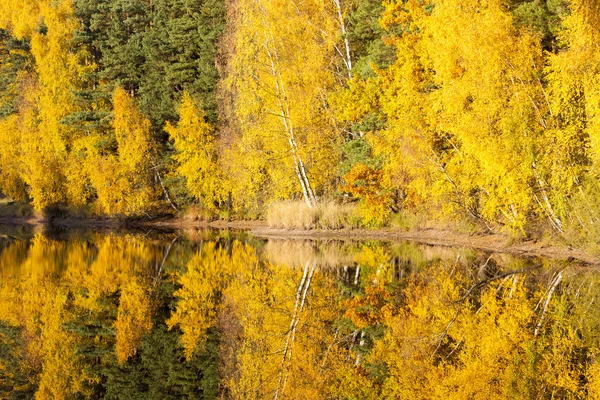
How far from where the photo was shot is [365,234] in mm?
31562

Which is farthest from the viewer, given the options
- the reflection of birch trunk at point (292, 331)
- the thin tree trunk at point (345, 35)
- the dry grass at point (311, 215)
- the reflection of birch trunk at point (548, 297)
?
the dry grass at point (311, 215)

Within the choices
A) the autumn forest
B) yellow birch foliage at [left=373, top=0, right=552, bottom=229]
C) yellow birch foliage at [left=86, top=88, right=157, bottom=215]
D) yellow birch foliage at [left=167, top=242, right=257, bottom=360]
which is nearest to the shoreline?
the autumn forest

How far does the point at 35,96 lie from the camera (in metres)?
53.0

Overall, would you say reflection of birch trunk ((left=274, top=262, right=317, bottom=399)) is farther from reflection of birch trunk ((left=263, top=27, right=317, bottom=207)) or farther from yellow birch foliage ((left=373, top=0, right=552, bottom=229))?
reflection of birch trunk ((left=263, top=27, right=317, bottom=207))

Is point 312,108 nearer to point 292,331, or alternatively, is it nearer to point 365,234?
point 365,234

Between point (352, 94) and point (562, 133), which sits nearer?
point (562, 133)

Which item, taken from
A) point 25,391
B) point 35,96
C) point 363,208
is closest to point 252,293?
point 25,391

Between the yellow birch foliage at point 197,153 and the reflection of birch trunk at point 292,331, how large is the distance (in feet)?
80.1

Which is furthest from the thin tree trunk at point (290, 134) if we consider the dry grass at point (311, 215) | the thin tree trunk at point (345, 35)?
the thin tree trunk at point (345, 35)

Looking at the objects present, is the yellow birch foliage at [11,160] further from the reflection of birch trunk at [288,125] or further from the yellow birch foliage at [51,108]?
the reflection of birch trunk at [288,125]

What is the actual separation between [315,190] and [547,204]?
53.9ft

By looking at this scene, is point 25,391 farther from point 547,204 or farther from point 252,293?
point 547,204

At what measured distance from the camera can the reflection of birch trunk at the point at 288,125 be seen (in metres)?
33.3

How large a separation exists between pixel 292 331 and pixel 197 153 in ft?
108
